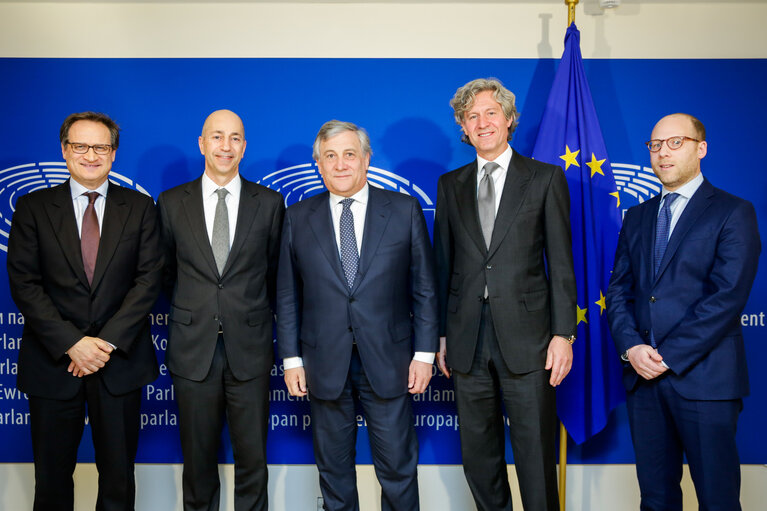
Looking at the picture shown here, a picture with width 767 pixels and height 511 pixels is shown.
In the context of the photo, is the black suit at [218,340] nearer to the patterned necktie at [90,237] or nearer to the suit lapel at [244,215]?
the suit lapel at [244,215]

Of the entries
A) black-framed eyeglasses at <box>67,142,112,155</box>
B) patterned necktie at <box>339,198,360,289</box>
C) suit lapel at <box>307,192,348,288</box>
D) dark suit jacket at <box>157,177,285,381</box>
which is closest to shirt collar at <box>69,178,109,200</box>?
black-framed eyeglasses at <box>67,142,112,155</box>

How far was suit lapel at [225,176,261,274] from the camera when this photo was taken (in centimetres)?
261

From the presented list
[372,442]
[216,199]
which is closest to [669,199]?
[372,442]

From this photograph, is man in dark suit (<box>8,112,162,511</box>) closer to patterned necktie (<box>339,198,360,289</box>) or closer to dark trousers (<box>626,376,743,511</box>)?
patterned necktie (<box>339,198,360,289</box>)

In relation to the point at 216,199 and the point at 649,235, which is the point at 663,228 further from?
the point at 216,199

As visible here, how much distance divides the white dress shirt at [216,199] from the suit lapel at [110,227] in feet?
1.11

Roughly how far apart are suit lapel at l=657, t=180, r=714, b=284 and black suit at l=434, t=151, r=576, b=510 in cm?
38

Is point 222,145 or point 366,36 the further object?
point 366,36

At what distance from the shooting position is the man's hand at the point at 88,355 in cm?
246

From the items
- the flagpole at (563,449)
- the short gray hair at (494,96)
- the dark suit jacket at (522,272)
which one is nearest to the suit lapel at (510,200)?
the dark suit jacket at (522,272)

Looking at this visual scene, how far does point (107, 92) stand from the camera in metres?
3.40

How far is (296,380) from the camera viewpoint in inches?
101

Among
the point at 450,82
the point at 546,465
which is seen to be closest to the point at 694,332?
the point at 546,465

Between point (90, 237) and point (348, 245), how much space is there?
1130mm
